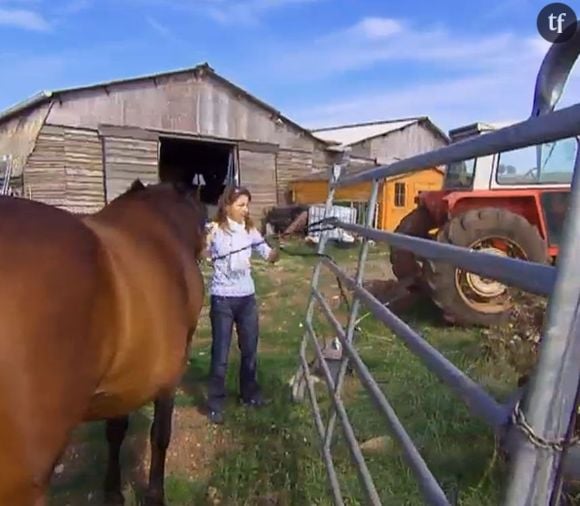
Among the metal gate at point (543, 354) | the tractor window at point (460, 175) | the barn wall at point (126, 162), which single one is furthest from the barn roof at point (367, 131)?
the metal gate at point (543, 354)

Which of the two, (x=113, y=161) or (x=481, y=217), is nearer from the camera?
(x=481, y=217)

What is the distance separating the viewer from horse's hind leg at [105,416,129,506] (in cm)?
340

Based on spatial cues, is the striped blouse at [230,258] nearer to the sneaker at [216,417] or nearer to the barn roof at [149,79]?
the sneaker at [216,417]

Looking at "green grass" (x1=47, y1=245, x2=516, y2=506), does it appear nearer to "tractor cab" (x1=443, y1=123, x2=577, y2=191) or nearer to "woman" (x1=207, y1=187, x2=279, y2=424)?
"woman" (x1=207, y1=187, x2=279, y2=424)

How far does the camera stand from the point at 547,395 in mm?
852

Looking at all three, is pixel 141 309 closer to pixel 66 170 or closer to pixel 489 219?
pixel 489 219

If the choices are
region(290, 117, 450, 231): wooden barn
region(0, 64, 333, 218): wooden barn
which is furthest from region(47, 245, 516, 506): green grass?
region(0, 64, 333, 218): wooden barn

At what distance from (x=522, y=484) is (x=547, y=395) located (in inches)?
5.1

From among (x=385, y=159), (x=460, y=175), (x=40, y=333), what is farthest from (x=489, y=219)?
(x=385, y=159)

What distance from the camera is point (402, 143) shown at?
2684cm

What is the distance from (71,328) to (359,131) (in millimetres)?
28419

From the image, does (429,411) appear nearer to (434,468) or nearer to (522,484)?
(434,468)

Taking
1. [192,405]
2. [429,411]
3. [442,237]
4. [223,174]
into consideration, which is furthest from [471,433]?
[223,174]

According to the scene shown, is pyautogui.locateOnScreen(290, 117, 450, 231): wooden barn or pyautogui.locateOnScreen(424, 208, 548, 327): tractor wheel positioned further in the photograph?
pyautogui.locateOnScreen(290, 117, 450, 231): wooden barn
